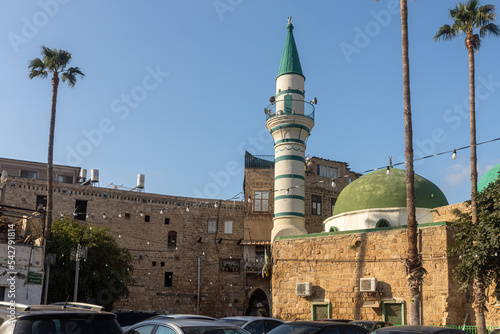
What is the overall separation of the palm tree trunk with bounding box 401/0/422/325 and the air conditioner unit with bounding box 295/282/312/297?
685cm

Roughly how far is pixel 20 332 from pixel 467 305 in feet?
56.7

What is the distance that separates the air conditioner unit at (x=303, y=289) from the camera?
2219cm

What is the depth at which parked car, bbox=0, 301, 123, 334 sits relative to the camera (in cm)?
546

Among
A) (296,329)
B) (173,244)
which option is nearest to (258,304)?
(173,244)

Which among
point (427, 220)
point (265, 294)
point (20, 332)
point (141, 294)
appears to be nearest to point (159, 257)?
point (141, 294)

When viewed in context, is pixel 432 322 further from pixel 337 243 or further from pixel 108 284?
pixel 108 284

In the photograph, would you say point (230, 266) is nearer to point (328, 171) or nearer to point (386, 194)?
point (328, 171)

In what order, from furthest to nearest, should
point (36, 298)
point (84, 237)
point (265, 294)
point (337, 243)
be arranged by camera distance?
point (265, 294) → point (84, 237) → point (337, 243) → point (36, 298)

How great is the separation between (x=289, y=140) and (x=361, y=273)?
904 cm

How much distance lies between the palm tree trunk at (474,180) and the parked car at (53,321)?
46.6 ft

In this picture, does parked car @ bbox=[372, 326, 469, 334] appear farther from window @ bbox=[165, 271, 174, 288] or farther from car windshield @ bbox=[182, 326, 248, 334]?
window @ bbox=[165, 271, 174, 288]

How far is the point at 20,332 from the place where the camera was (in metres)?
5.37

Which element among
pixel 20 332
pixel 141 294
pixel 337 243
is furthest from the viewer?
pixel 141 294

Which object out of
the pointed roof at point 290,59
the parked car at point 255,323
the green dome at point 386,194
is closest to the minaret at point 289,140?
the pointed roof at point 290,59
